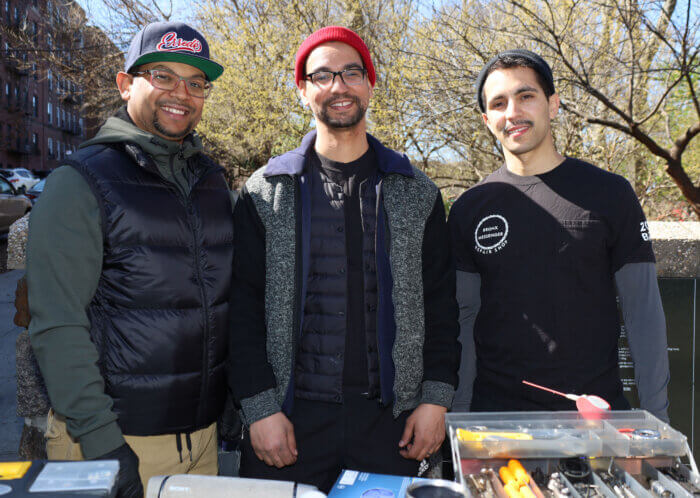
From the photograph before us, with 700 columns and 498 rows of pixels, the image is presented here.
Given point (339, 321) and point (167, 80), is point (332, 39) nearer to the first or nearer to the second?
point (167, 80)

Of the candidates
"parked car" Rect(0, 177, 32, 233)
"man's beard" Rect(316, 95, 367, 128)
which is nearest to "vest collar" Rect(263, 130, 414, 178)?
"man's beard" Rect(316, 95, 367, 128)

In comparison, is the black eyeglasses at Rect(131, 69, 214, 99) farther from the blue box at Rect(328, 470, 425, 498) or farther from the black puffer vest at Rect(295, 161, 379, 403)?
the blue box at Rect(328, 470, 425, 498)

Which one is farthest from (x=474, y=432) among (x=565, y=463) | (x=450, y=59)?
(x=450, y=59)

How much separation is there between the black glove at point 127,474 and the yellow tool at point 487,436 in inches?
44.0

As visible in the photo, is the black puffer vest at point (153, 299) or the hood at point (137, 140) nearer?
the black puffer vest at point (153, 299)

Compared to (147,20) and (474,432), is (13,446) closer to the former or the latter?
(474,432)

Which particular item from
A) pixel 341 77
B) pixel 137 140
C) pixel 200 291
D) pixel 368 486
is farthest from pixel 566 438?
pixel 137 140

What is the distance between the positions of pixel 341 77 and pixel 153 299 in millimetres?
1313

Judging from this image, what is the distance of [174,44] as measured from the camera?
2350 millimetres

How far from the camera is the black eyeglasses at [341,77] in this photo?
2463 mm

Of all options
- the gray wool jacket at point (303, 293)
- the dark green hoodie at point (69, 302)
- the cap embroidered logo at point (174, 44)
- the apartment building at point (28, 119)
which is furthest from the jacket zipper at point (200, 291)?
the apartment building at point (28, 119)

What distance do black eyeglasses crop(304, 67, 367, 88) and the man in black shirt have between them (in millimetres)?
647

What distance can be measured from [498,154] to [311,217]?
834cm

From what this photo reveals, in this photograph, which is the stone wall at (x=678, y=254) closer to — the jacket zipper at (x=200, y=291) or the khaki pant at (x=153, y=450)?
the jacket zipper at (x=200, y=291)
